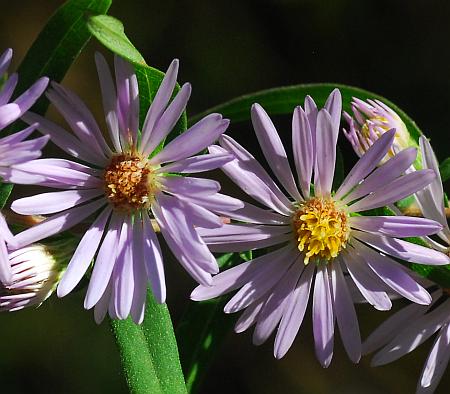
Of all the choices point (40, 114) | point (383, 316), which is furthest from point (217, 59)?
point (40, 114)

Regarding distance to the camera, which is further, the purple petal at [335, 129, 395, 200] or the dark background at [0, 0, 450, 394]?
the dark background at [0, 0, 450, 394]

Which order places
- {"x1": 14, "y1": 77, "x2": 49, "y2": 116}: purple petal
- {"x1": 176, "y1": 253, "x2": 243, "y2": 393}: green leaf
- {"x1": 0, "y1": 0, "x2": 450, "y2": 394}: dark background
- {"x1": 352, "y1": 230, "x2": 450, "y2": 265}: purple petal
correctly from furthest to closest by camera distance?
1. {"x1": 0, "y1": 0, "x2": 450, "y2": 394}: dark background
2. {"x1": 176, "y1": 253, "x2": 243, "y2": 393}: green leaf
3. {"x1": 352, "y1": 230, "x2": 450, "y2": 265}: purple petal
4. {"x1": 14, "y1": 77, "x2": 49, "y2": 116}: purple petal

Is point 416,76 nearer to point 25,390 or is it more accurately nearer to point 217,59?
point 217,59

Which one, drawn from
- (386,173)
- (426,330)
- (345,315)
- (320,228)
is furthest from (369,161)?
(426,330)

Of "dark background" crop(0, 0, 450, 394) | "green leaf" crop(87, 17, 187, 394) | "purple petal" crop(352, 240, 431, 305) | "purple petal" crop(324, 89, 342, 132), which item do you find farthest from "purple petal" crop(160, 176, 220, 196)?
"dark background" crop(0, 0, 450, 394)

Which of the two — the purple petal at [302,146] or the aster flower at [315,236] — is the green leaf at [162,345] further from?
the purple petal at [302,146]

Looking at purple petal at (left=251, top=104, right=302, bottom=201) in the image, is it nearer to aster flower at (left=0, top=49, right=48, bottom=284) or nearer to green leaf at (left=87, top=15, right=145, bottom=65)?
green leaf at (left=87, top=15, right=145, bottom=65)

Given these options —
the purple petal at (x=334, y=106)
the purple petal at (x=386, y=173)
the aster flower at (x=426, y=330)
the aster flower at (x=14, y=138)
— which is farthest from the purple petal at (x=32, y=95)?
the aster flower at (x=426, y=330)
